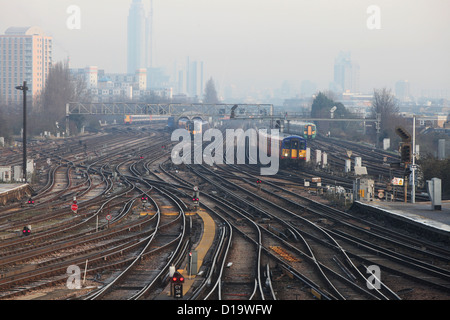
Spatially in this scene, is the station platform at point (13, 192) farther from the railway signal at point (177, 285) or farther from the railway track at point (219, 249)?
the railway signal at point (177, 285)

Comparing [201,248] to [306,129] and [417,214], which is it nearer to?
[417,214]

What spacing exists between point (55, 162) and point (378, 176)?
26004 millimetres

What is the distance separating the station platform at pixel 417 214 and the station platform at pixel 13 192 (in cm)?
1602

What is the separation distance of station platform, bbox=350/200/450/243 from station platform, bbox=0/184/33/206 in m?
16.0

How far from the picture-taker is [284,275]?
1500 centimetres

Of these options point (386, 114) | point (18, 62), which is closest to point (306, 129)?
point (386, 114)

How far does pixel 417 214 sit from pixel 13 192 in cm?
1865

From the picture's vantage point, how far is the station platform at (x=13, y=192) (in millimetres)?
27064

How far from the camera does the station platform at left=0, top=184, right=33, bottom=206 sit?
27064 mm

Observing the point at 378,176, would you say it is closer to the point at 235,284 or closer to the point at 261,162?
the point at 261,162

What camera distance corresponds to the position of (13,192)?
92.3ft

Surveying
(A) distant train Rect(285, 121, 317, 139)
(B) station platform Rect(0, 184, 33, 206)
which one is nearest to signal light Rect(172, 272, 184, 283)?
(B) station platform Rect(0, 184, 33, 206)

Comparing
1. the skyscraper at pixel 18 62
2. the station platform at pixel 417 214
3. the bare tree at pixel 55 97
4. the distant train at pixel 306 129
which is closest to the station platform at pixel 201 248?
the station platform at pixel 417 214

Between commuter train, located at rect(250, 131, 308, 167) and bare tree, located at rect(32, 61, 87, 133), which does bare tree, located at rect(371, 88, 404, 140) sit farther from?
bare tree, located at rect(32, 61, 87, 133)
